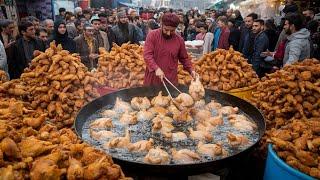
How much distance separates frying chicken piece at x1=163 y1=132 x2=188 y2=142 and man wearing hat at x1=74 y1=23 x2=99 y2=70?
4498mm

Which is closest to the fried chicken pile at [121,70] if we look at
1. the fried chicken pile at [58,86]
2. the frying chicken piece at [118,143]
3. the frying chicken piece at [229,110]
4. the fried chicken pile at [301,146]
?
the fried chicken pile at [58,86]

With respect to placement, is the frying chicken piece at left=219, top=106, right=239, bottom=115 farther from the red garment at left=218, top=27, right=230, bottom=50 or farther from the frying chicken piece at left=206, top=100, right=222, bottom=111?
the red garment at left=218, top=27, right=230, bottom=50

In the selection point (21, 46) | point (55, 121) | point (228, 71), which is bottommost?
point (55, 121)

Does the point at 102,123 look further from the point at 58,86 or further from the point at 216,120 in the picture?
the point at 216,120

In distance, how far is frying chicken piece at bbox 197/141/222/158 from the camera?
307cm

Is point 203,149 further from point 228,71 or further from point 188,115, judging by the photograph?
point 228,71

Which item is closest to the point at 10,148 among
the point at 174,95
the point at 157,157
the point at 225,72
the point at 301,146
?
the point at 157,157

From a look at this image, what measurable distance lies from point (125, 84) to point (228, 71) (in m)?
2.05

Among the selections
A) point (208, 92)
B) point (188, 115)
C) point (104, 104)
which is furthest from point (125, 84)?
point (188, 115)

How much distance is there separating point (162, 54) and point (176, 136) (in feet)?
6.41

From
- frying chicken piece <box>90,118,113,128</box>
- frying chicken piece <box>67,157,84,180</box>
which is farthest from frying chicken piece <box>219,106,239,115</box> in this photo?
frying chicken piece <box>67,157,84,180</box>

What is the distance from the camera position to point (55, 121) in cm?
409

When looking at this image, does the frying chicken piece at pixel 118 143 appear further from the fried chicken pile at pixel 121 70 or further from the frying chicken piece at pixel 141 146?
the fried chicken pile at pixel 121 70

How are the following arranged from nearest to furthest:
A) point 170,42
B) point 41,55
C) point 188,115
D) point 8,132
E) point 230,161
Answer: point 8,132
point 230,161
point 188,115
point 41,55
point 170,42
